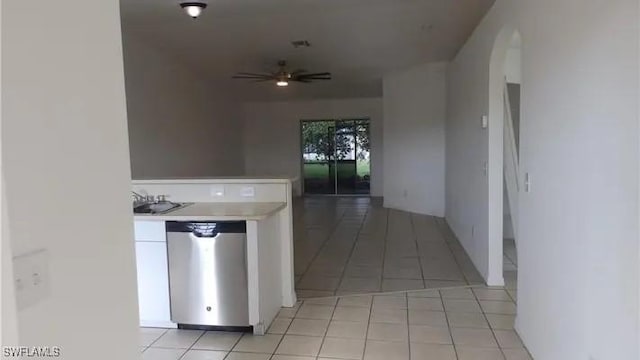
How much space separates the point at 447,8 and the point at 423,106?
10.4 feet

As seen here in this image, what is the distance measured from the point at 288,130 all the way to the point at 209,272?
8297 mm

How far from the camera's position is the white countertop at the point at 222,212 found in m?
3.10

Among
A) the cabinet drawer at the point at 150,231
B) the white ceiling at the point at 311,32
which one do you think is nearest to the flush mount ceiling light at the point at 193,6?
the white ceiling at the point at 311,32

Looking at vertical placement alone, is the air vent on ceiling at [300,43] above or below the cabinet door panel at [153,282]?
above

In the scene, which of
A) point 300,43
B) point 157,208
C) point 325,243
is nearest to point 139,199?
point 157,208

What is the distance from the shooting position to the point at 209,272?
3154 millimetres

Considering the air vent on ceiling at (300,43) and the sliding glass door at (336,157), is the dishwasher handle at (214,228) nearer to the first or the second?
the air vent on ceiling at (300,43)

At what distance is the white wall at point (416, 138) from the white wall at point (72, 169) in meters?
6.95

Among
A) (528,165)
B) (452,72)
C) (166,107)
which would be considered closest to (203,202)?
(528,165)

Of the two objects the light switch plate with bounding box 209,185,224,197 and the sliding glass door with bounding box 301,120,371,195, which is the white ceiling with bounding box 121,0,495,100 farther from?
the sliding glass door with bounding box 301,120,371,195

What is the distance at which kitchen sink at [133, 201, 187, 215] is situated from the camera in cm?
335

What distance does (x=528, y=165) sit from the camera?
291 centimetres

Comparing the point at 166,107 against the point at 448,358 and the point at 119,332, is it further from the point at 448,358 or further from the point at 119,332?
the point at 119,332

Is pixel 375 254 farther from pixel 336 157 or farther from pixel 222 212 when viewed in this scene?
pixel 336 157
